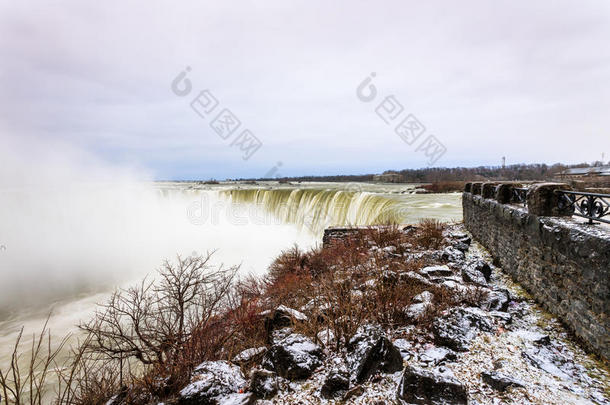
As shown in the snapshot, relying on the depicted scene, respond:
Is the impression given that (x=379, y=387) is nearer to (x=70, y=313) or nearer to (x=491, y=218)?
(x=491, y=218)

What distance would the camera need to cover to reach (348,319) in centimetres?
457

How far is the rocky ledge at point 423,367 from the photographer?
313 cm

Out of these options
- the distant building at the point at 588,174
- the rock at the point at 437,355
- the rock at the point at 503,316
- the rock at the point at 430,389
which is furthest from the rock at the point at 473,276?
the distant building at the point at 588,174

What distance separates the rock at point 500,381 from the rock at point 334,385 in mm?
1638

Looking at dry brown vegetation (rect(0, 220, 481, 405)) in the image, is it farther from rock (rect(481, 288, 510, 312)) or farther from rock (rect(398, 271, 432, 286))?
rock (rect(481, 288, 510, 312))

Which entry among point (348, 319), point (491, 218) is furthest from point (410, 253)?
point (348, 319)

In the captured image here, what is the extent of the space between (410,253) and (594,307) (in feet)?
16.9

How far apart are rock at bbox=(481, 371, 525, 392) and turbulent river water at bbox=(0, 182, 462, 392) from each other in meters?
12.1

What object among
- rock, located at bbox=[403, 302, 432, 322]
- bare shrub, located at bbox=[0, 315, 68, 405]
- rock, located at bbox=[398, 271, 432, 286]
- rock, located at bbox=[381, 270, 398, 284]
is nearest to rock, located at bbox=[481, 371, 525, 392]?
rock, located at bbox=[403, 302, 432, 322]

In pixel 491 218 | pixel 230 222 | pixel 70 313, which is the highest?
pixel 491 218

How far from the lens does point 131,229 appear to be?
37375mm

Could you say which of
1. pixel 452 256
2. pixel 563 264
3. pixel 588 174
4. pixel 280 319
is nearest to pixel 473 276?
pixel 452 256

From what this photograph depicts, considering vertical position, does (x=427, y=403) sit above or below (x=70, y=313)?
above

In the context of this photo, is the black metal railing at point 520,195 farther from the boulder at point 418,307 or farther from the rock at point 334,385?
the rock at point 334,385
